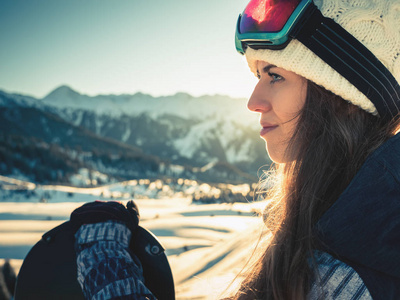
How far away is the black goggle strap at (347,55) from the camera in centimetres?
97

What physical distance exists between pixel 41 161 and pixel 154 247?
684 inches

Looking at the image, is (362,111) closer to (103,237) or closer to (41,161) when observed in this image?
(103,237)

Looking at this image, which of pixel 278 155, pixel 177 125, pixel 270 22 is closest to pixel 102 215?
pixel 278 155

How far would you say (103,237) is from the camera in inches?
43.2

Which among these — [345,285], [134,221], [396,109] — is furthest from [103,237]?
[396,109]

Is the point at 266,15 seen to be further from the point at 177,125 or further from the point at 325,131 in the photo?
the point at 177,125

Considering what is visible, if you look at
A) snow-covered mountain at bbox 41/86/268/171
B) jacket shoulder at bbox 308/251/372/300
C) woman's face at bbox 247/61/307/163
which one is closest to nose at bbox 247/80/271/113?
woman's face at bbox 247/61/307/163

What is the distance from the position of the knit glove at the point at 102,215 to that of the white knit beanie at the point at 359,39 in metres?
1.03

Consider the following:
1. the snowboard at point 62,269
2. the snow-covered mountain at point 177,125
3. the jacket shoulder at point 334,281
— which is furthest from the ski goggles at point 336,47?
the snow-covered mountain at point 177,125

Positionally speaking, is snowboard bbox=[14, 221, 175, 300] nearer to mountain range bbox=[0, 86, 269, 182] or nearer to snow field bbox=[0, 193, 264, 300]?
snow field bbox=[0, 193, 264, 300]


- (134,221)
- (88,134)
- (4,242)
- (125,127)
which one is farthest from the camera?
(125,127)

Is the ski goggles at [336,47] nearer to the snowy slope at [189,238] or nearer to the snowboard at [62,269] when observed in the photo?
the snowy slope at [189,238]

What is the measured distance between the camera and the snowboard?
4.29 ft

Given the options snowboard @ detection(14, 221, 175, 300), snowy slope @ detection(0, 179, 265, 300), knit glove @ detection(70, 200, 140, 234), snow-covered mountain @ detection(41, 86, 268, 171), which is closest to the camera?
knit glove @ detection(70, 200, 140, 234)
